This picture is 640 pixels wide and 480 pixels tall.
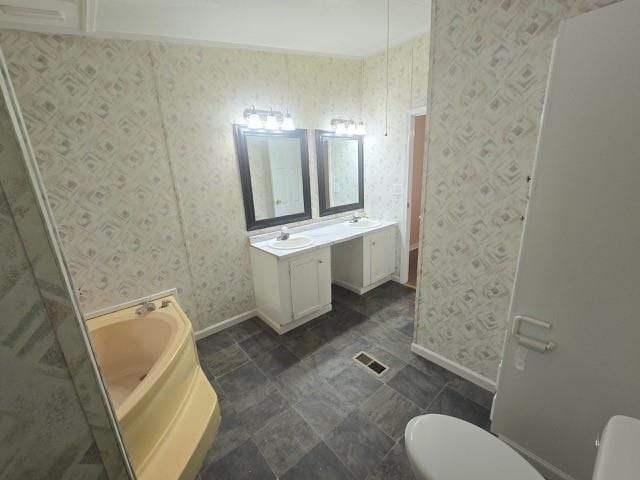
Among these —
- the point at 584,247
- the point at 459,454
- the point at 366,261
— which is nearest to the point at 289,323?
the point at 366,261

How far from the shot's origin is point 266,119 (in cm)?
251

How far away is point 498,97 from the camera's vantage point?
1480mm

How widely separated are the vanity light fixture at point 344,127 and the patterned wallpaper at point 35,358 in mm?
2994

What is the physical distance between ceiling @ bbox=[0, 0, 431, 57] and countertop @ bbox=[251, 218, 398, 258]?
177 centimetres

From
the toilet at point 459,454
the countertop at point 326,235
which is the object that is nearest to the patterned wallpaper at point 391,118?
the countertop at point 326,235

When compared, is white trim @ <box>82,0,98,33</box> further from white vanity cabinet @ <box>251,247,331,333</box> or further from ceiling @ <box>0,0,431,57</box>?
white vanity cabinet @ <box>251,247,331,333</box>

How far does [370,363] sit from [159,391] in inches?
58.8

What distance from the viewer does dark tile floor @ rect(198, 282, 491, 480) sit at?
4.87ft

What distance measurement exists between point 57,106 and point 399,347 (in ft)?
10.0

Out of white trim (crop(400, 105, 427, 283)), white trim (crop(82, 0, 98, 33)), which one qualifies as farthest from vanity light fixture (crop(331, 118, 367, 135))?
white trim (crop(82, 0, 98, 33))

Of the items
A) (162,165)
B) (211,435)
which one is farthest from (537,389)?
(162,165)

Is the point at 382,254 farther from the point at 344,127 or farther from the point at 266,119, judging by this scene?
the point at 266,119

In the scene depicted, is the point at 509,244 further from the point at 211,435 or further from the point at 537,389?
the point at 211,435

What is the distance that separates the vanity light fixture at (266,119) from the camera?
96.8 inches
